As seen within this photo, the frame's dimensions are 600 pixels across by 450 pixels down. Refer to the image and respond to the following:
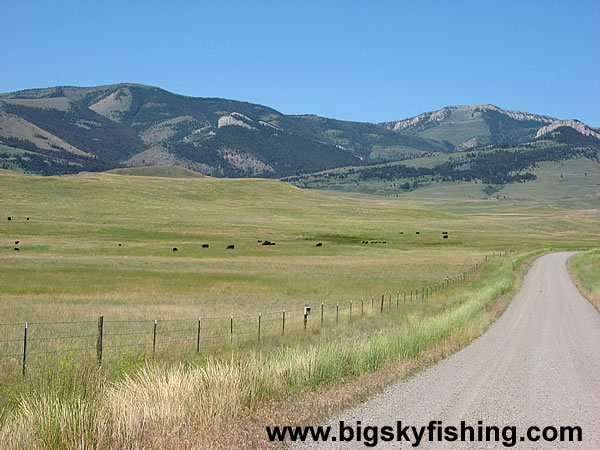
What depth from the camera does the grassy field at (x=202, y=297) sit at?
976 cm

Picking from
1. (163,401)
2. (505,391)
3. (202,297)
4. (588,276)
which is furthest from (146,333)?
(588,276)

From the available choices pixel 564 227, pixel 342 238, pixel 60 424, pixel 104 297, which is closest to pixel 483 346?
pixel 60 424

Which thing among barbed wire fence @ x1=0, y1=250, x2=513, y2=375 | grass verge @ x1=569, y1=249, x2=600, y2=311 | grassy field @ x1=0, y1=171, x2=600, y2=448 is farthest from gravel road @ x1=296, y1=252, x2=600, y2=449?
grass verge @ x1=569, y1=249, x2=600, y2=311

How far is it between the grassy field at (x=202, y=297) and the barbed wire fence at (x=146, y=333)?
145 mm

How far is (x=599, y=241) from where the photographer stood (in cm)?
11606

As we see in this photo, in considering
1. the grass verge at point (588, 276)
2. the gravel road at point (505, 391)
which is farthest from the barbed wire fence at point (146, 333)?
the grass verge at point (588, 276)

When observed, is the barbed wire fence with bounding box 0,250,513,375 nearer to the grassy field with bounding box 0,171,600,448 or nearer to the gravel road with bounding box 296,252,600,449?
the grassy field with bounding box 0,171,600,448

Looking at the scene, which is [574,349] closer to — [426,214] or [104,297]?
[104,297]

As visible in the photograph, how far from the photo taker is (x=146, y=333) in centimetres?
2055

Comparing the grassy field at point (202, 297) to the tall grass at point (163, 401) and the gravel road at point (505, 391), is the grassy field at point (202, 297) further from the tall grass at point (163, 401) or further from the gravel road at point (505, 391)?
the gravel road at point (505, 391)

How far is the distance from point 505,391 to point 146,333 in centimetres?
1311

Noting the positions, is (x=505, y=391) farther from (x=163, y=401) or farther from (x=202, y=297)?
(x=202, y=297)

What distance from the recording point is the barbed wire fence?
16.6m

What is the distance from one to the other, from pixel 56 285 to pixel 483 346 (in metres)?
28.7
